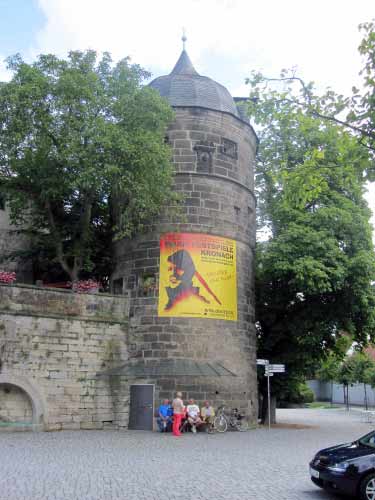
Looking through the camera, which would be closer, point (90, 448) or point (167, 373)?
point (90, 448)

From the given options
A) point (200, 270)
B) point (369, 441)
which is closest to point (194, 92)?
point (200, 270)

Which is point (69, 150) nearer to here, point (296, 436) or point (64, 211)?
point (64, 211)

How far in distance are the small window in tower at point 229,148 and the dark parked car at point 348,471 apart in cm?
1476

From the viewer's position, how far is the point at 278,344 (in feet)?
82.3

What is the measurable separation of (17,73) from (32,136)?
6.91 ft

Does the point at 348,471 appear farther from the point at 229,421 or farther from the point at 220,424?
the point at 229,421

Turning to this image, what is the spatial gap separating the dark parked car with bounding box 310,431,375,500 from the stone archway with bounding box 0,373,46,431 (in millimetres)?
10458

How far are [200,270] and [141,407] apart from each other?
4932mm

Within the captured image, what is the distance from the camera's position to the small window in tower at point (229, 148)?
2209 cm

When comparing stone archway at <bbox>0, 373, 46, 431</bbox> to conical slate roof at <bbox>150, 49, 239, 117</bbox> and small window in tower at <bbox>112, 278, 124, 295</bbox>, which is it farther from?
conical slate roof at <bbox>150, 49, 239, 117</bbox>

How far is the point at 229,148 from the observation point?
73.4ft

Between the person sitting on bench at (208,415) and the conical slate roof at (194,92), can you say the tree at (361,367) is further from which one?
the person sitting on bench at (208,415)

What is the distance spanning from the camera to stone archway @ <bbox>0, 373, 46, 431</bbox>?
17109 millimetres

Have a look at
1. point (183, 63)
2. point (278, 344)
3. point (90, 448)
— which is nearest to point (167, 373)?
point (90, 448)
